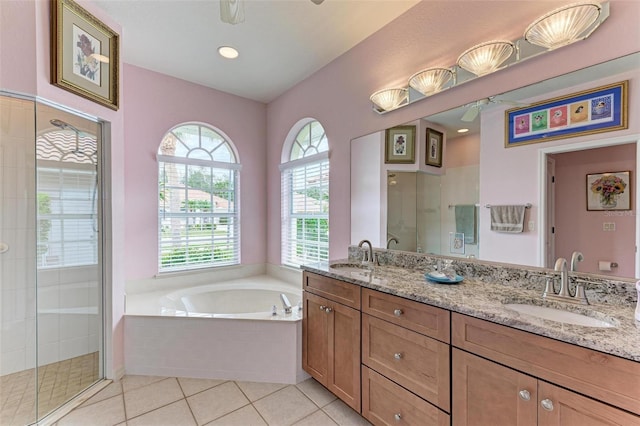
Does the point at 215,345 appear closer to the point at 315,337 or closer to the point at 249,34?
the point at 315,337

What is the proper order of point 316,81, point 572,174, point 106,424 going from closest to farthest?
point 572,174 < point 106,424 < point 316,81

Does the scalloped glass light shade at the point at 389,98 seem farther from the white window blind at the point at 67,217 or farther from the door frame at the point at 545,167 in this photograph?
the white window blind at the point at 67,217

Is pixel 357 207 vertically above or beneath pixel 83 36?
beneath

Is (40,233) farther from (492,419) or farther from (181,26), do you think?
(492,419)

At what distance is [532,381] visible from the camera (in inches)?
39.5

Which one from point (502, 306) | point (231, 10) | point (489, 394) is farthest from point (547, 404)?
point (231, 10)

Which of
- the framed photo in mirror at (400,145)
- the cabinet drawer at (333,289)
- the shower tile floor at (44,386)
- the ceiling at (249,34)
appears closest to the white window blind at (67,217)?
the shower tile floor at (44,386)

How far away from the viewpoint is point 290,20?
2.20 meters

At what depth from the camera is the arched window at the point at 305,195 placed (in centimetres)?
314

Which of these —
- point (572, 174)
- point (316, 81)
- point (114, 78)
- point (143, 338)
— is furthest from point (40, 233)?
point (572, 174)

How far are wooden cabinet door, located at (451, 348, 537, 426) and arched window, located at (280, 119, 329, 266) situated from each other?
195 centimetres

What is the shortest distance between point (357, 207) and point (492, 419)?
5.66 feet

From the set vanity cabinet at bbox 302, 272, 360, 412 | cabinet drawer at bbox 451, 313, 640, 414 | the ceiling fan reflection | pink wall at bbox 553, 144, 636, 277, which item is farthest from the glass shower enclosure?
pink wall at bbox 553, 144, 636, 277

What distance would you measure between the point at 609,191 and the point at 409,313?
1056mm
